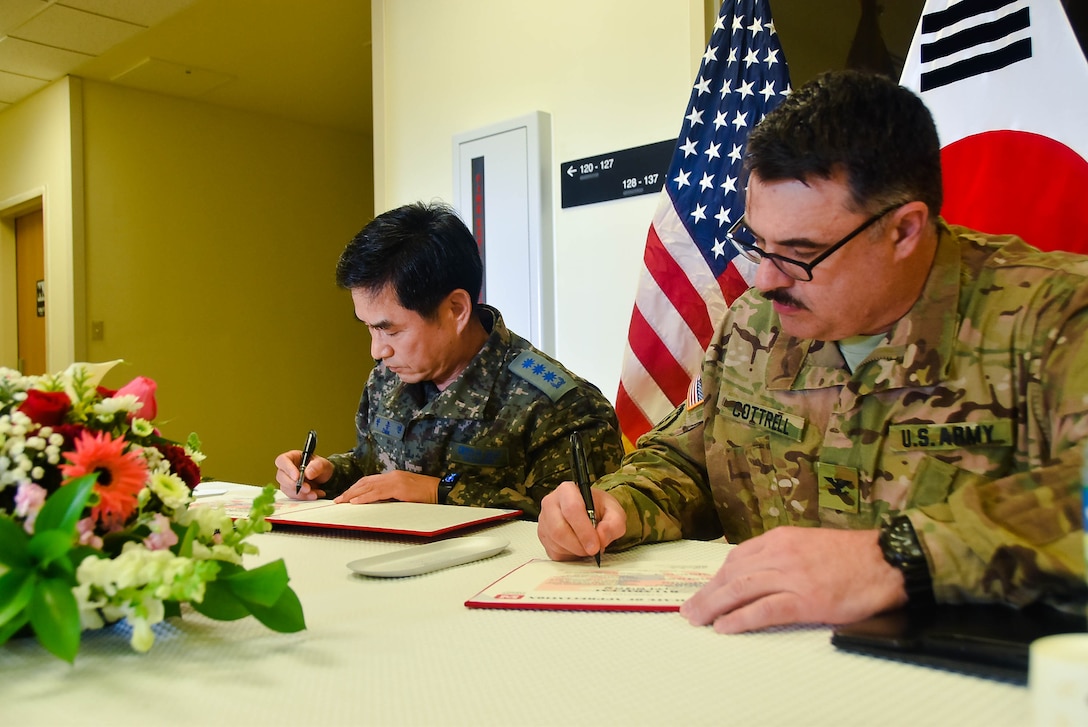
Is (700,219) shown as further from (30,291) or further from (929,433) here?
(30,291)

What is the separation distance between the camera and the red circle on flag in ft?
5.33

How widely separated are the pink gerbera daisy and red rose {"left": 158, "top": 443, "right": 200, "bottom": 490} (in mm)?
110

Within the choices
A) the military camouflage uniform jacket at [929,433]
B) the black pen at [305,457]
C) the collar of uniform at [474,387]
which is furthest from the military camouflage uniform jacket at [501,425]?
the military camouflage uniform jacket at [929,433]

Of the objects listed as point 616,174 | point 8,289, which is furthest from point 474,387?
point 8,289

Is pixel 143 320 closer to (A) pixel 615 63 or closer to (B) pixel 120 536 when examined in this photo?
(A) pixel 615 63

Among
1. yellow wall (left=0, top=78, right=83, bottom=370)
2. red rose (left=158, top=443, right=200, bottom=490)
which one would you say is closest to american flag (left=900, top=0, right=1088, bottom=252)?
red rose (left=158, top=443, right=200, bottom=490)

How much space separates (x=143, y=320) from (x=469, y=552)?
4504 millimetres

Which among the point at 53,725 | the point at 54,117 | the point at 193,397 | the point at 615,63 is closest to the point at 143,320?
the point at 193,397

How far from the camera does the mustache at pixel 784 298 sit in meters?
1.19

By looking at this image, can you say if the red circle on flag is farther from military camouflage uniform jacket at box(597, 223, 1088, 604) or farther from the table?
the table

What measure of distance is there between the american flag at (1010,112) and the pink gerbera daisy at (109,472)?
151cm

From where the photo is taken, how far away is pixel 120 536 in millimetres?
710

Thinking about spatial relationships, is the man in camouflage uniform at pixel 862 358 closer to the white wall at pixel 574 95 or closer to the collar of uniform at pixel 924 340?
the collar of uniform at pixel 924 340

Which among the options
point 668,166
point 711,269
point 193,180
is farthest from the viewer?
point 193,180
